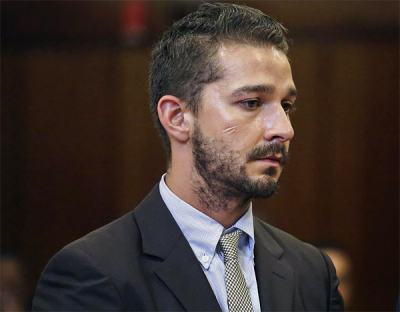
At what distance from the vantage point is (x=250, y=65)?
6.33 ft

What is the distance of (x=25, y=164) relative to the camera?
4199mm

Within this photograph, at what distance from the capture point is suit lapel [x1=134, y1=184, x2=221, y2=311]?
5.97 ft

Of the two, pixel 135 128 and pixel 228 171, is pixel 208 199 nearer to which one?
pixel 228 171

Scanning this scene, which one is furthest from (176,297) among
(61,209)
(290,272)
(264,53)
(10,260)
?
(61,209)

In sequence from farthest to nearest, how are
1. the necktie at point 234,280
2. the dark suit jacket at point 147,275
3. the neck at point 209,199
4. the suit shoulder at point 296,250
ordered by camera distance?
the suit shoulder at point 296,250, the neck at point 209,199, the necktie at point 234,280, the dark suit jacket at point 147,275

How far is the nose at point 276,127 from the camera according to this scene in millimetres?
1915

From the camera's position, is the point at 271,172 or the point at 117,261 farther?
the point at 271,172

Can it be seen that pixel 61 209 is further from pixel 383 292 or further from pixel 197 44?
pixel 197 44

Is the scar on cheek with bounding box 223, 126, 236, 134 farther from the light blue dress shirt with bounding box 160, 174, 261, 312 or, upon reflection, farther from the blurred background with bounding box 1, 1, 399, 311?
the blurred background with bounding box 1, 1, 399, 311

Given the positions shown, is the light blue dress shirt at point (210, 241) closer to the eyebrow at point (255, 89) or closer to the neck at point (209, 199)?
the neck at point (209, 199)

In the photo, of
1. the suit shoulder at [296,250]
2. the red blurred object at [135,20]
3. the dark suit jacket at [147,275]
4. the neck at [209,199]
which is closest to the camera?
the dark suit jacket at [147,275]

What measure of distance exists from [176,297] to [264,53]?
0.69 metres

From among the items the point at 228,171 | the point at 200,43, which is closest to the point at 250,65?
the point at 200,43

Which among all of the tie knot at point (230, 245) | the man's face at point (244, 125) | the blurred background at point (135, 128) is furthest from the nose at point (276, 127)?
the blurred background at point (135, 128)
